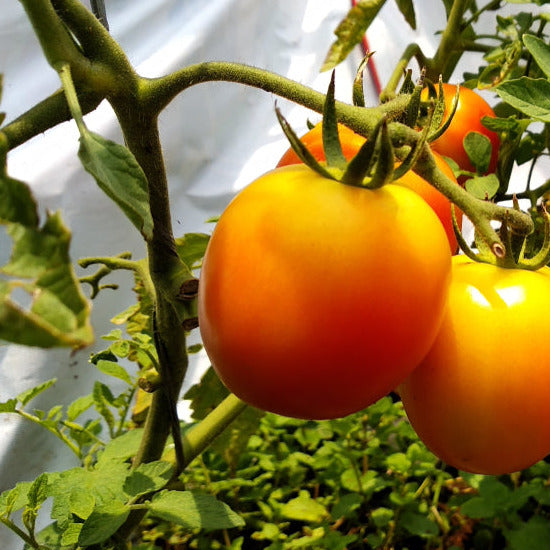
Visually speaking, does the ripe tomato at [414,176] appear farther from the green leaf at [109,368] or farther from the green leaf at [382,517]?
the green leaf at [382,517]

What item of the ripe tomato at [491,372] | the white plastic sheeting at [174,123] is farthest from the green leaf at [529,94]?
the white plastic sheeting at [174,123]

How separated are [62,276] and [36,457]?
3.33 ft

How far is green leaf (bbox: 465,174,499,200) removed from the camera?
613mm

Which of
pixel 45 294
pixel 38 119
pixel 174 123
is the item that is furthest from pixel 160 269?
pixel 174 123

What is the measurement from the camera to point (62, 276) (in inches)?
9.6

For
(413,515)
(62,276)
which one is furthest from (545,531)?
(62,276)

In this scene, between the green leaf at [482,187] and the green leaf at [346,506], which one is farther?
the green leaf at [346,506]

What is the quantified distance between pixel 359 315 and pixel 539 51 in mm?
308

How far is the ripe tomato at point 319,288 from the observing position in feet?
1.17

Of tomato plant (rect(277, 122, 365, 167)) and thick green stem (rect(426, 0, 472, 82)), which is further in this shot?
thick green stem (rect(426, 0, 472, 82))

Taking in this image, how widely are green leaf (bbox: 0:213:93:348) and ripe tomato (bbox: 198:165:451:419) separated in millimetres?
137

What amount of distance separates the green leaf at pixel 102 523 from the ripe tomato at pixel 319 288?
0.74 feet

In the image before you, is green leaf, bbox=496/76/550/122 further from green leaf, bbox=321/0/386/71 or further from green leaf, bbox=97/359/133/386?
green leaf, bbox=97/359/133/386

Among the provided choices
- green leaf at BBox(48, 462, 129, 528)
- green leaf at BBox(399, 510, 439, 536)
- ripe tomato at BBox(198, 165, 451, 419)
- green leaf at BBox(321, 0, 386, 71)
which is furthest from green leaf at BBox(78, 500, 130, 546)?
green leaf at BBox(321, 0, 386, 71)
